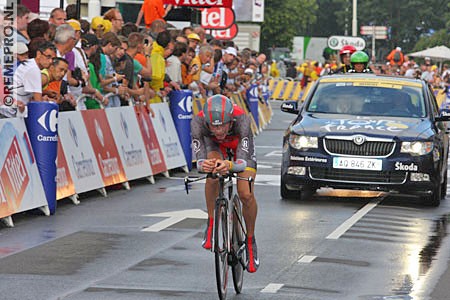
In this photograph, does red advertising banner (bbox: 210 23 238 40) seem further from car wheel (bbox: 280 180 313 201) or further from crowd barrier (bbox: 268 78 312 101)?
car wheel (bbox: 280 180 313 201)

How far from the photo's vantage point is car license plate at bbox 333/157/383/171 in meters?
16.2

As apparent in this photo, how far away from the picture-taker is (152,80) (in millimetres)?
20297

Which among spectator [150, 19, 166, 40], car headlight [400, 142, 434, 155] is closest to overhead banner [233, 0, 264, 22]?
spectator [150, 19, 166, 40]

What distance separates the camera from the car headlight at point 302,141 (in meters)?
16.4

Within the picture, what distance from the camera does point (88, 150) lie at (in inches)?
656

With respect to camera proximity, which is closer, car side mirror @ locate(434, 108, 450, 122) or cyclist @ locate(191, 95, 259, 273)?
cyclist @ locate(191, 95, 259, 273)

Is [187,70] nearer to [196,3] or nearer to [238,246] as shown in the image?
[196,3]

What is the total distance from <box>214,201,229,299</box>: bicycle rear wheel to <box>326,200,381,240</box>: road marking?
3614 millimetres

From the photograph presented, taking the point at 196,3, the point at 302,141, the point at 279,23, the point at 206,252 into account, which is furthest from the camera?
the point at 279,23

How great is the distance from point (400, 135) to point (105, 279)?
673 cm

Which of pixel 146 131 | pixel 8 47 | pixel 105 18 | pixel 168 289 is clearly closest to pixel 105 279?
pixel 168 289

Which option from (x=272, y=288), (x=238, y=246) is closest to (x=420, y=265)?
(x=272, y=288)

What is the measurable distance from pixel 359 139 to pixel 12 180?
4.55 meters

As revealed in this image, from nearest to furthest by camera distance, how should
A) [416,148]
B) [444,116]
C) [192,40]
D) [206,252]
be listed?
[206,252] < [416,148] < [444,116] < [192,40]
